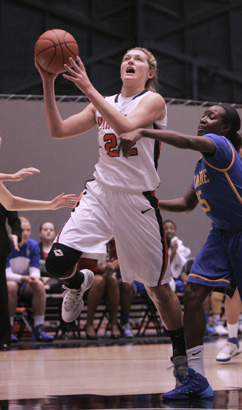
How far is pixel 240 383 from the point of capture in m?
4.14

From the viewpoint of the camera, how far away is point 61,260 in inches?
140

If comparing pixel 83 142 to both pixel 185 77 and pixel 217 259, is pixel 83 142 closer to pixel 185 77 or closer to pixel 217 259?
pixel 185 77

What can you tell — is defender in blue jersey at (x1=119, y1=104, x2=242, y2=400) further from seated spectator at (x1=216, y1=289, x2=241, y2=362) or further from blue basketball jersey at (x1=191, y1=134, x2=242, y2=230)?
seated spectator at (x1=216, y1=289, x2=241, y2=362)

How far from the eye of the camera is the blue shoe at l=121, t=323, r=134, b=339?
27.3 feet

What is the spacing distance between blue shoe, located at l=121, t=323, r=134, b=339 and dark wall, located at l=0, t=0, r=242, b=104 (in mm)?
6636

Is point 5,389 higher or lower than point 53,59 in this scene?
lower

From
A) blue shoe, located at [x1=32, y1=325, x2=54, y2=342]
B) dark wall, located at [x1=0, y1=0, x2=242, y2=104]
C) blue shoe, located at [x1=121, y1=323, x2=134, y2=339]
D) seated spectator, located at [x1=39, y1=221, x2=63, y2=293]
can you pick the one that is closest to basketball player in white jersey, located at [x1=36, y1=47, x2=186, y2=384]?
blue shoe, located at [x1=32, y1=325, x2=54, y2=342]

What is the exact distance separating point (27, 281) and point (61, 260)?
4.41 meters

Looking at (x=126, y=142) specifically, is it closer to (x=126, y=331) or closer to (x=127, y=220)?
(x=127, y=220)

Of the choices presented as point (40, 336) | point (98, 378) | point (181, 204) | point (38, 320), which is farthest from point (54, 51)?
point (40, 336)

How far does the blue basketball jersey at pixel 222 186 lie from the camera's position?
3.64 metres

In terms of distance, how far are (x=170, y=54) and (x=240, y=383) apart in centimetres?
1159

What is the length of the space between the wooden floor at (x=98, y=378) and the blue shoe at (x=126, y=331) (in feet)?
3.27

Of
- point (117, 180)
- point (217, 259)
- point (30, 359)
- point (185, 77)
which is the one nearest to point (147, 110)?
point (117, 180)
